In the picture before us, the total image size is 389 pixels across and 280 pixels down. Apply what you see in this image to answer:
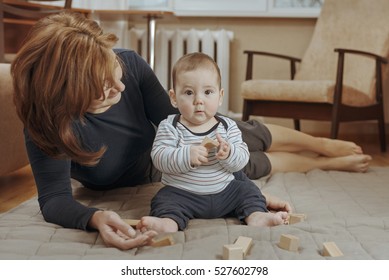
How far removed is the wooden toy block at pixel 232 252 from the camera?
1.17 metres

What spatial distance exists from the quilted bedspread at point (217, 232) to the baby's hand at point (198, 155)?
0.15m

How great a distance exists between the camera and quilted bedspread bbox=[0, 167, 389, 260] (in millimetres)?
1249

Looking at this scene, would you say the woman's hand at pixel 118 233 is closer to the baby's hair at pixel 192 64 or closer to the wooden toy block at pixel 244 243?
the wooden toy block at pixel 244 243

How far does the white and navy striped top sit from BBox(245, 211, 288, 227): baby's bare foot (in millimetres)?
121

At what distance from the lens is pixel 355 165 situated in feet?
7.72

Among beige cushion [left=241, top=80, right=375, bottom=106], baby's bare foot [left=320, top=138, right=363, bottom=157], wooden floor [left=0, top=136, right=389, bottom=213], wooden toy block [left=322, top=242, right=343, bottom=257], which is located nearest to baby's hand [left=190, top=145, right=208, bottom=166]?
wooden toy block [left=322, top=242, right=343, bottom=257]

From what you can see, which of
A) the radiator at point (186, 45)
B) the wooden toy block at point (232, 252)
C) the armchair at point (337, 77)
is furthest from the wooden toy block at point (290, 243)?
the radiator at point (186, 45)

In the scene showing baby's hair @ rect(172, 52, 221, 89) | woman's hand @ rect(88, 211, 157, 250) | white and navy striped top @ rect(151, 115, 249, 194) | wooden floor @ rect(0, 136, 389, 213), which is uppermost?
baby's hair @ rect(172, 52, 221, 89)

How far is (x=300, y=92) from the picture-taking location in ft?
11.5

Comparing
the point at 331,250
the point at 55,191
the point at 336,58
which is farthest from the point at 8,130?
the point at 336,58

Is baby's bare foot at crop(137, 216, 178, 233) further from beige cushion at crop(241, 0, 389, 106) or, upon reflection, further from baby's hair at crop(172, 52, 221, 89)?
beige cushion at crop(241, 0, 389, 106)

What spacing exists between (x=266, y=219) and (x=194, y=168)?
8.3 inches

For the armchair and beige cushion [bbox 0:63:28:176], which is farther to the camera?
the armchair

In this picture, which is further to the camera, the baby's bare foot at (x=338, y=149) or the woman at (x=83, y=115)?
the baby's bare foot at (x=338, y=149)
